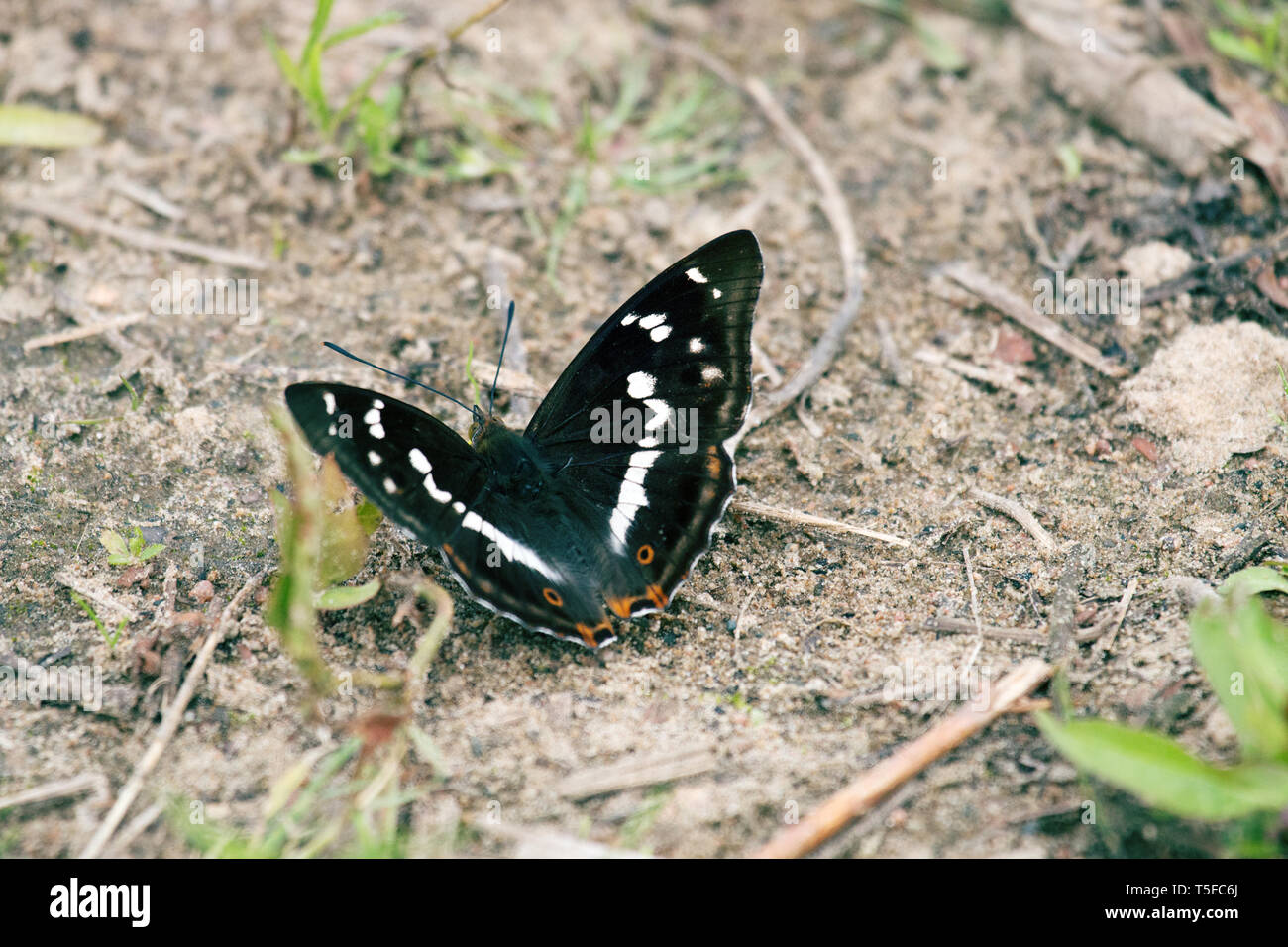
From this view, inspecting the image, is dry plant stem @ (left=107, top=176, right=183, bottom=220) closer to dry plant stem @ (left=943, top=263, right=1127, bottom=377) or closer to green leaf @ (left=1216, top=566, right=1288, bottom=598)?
dry plant stem @ (left=943, top=263, right=1127, bottom=377)

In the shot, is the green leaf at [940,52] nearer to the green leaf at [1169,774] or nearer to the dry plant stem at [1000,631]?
the dry plant stem at [1000,631]

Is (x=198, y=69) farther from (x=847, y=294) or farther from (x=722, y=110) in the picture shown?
(x=847, y=294)

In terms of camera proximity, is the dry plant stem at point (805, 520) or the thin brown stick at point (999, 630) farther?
the dry plant stem at point (805, 520)

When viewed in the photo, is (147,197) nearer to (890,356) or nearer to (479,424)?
(479,424)

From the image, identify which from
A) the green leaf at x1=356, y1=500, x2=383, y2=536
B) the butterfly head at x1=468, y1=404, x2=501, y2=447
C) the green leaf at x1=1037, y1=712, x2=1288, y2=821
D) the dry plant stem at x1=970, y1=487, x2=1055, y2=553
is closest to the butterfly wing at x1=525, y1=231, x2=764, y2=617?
the butterfly head at x1=468, y1=404, x2=501, y2=447

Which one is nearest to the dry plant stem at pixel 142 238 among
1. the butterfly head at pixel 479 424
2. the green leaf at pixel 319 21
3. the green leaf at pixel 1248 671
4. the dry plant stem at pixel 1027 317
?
the green leaf at pixel 319 21

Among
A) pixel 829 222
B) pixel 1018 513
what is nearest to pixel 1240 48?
pixel 829 222
